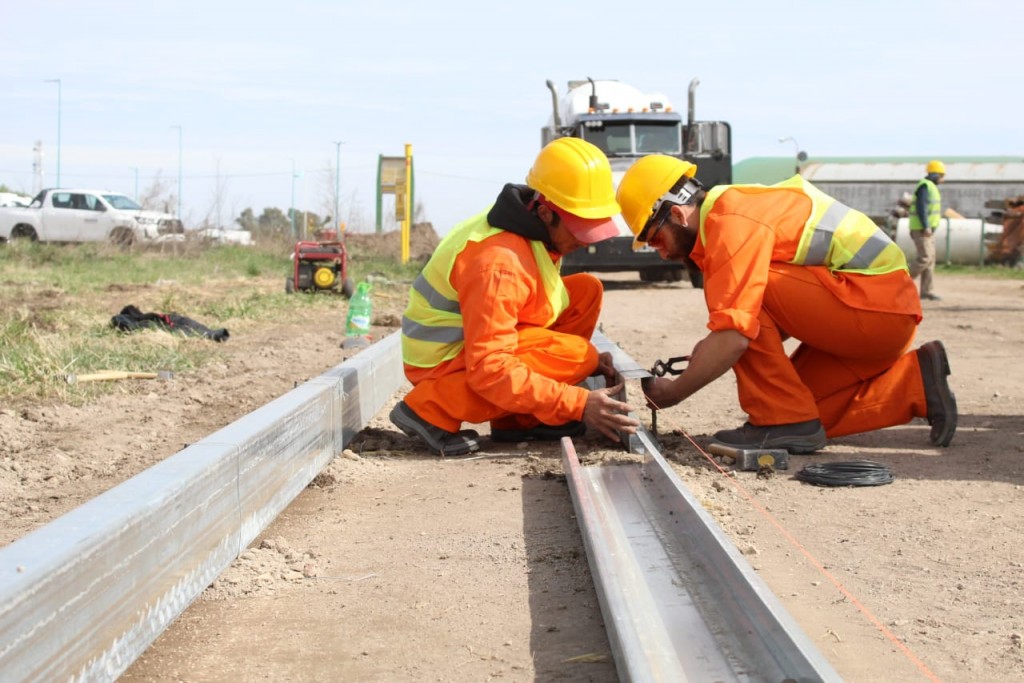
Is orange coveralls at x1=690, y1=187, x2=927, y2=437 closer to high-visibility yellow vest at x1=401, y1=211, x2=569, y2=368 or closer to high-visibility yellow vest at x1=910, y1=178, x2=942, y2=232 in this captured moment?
high-visibility yellow vest at x1=401, y1=211, x2=569, y2=368

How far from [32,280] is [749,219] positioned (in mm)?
12352

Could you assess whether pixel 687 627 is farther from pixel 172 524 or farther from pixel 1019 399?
pixel 1019 399

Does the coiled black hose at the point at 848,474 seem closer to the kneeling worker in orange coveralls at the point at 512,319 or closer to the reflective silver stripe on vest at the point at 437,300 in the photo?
the kneeling worker in orange coveralls at the point at 512,319

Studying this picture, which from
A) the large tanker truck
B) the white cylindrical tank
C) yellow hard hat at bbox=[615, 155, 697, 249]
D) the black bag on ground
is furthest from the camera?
the white cylindrical tank

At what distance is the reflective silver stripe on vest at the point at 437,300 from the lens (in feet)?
16.5

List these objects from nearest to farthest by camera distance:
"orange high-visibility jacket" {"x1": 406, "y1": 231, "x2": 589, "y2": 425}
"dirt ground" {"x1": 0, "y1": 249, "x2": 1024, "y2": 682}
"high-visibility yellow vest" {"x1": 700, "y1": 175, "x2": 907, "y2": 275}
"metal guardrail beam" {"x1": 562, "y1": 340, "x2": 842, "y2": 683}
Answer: "metal guardrail beam" {"x1": 562, "y1": 340, "x2": 842, "y2": 683}
"dirt ground" {"x1": 0, "y1": 249, "x2": 1024, "y2": 682}
"orange high-visibility jacket" {"x1": 406, "y1": 231, "x2": 589, "y2": 425}
"high-visibility yellow vest" {"x1": 700, "y1": 175, "x2": 907, "y2": 275}

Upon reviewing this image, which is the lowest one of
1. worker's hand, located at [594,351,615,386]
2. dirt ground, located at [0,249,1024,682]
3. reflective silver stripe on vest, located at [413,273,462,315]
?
dirt ground, located at [0,249,1024,682]

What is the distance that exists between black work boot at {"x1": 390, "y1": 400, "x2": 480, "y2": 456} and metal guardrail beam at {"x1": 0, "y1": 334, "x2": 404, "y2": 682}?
2.44 feet

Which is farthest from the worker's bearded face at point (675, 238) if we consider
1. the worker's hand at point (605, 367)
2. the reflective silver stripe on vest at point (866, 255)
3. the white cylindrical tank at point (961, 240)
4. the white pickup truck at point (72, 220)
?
the white cylindrical tank at point (961, 240)

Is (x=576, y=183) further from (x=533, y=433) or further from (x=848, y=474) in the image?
(x=848, y=474)

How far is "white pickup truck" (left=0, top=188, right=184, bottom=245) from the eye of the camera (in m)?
26.2

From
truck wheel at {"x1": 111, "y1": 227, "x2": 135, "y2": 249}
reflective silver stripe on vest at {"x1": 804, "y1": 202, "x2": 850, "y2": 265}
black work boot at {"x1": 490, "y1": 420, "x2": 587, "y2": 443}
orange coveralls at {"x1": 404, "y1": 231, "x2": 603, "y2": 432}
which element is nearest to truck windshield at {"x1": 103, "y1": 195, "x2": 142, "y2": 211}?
truck wheel at {"x1": 111, "y1": 227, "x2": 135, "y2": 249}

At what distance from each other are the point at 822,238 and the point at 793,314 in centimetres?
35

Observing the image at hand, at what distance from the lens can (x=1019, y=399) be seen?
694cm
